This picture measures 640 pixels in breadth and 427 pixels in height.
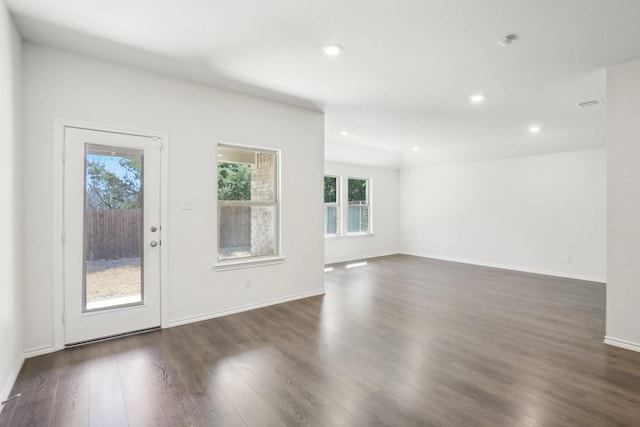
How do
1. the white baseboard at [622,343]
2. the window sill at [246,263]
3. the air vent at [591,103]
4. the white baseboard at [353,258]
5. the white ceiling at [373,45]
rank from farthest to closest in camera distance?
the white baseboard at [353,258] < the air vent at [591,103] < the window sill at [246,263] < the white baseboard at [622,343] < the white ceiling at [373,45]

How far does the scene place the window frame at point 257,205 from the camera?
3.75 metres

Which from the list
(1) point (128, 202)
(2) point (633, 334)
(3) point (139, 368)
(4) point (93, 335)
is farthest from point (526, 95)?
(4) point (93, 335)

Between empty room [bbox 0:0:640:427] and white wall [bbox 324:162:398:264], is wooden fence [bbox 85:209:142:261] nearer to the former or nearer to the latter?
empty room [bbox 0:0:640:427]

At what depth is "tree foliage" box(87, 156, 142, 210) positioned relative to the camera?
2973 mm

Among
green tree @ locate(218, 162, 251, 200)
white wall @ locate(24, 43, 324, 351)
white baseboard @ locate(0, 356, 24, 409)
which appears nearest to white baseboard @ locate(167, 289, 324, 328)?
white wall @ locate(24, 43, 324, 351)

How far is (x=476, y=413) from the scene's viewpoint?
194 centimetres

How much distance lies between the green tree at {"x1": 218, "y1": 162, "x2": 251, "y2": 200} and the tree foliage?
0.89 m

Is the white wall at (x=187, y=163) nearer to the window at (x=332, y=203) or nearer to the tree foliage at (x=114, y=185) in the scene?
the tree foliage at (x=114, y=185)

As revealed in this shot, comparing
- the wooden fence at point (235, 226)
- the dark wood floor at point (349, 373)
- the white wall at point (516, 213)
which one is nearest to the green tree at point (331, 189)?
the white wall at point (516, 213)

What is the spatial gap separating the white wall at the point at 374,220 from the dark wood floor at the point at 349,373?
3597 mm

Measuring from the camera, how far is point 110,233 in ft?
9.98

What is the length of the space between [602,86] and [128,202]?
536 cm

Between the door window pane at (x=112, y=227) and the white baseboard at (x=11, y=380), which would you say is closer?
the white baseboard at (x=11, y=380)

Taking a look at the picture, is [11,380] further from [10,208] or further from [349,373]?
[349,373]
